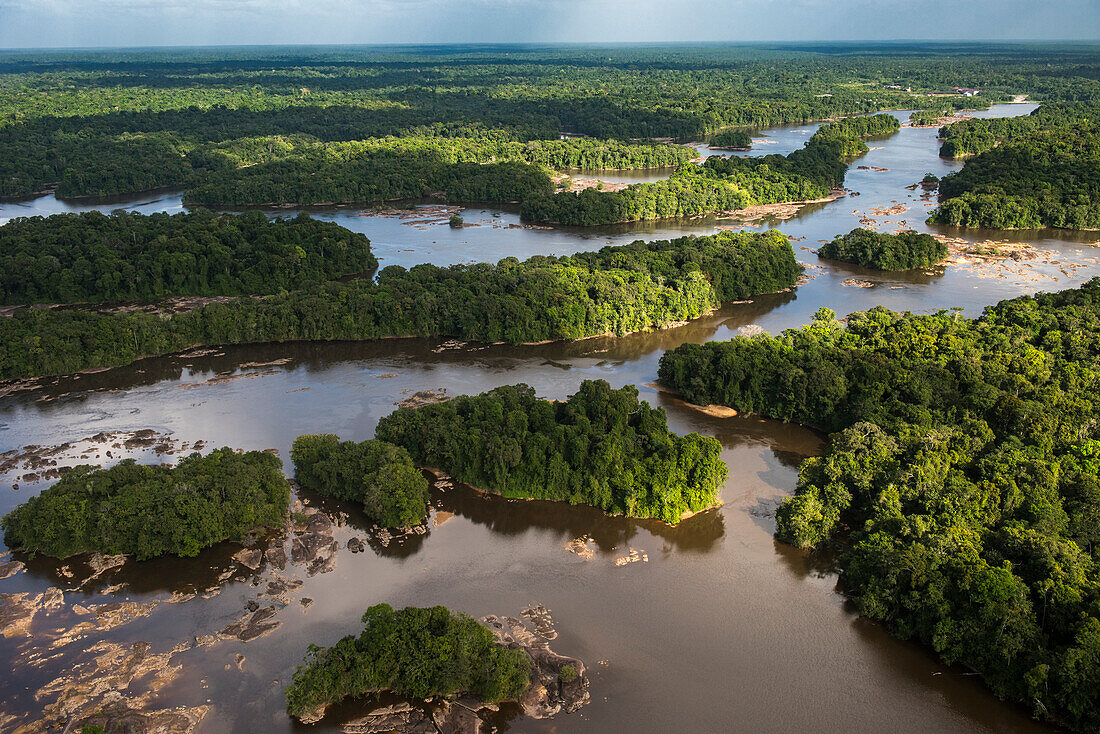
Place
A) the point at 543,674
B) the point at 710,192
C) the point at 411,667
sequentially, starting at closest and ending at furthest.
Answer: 1. the point at 411,667
2. the point at 543,674
3. the point at 710,192

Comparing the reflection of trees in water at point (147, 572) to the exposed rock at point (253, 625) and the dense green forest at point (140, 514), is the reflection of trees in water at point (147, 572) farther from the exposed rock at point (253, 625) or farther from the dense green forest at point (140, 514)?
the exposed rock at point (253, 625)

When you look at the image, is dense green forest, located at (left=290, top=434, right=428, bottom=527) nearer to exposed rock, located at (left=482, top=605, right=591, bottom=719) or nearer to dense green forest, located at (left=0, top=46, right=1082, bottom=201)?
exposed rock, located at (left=482, top=605, right=591, bottom=719)

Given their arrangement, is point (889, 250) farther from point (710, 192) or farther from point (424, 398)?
point (424, 398)

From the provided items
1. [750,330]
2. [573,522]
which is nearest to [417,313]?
[750,330]

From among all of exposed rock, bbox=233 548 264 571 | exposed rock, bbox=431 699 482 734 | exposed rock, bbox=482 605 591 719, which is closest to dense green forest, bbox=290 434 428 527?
exposed rock, bbox=233 548 264 571

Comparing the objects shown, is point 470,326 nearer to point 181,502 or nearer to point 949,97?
point 181,502

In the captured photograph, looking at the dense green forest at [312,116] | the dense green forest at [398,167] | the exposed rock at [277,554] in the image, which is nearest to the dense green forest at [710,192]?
the dense green forest at [398,167]
